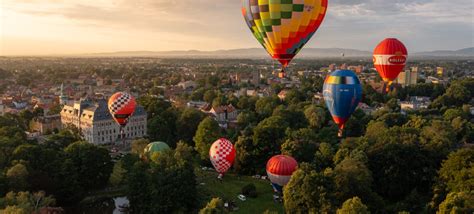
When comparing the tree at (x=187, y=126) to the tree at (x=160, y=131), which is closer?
the tree at (x=160, y=131)

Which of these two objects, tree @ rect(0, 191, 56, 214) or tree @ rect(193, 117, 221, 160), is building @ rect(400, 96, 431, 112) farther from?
tree @ rect(0, 191, 56, 214)

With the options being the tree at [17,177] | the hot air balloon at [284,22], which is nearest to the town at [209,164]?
the tree at [17,177]

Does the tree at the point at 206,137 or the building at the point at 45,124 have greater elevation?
the tree at the point at 206,137

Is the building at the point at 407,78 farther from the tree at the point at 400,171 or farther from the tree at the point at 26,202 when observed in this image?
the tree at the point at 26,202

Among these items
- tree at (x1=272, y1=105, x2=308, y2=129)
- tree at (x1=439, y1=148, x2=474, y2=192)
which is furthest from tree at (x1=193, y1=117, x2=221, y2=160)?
tree at (x1=439, y1=148, x2=474, y2=192)

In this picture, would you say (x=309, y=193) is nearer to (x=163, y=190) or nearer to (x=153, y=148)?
(x=163, y=190)
